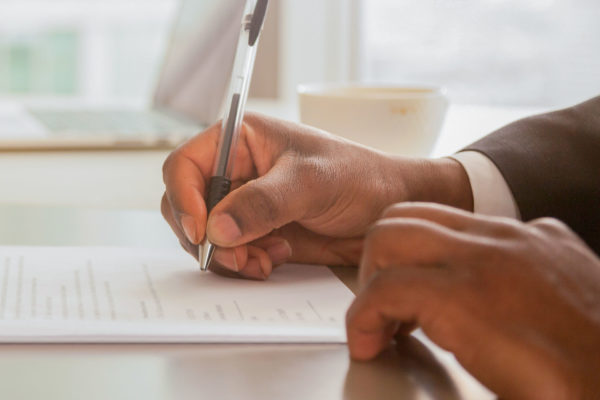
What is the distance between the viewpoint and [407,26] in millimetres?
2021

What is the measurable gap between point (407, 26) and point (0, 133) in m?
1.10

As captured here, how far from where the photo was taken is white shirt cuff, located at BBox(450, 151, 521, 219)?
775mm

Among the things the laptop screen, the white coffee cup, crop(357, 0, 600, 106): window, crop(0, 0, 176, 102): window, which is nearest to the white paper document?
the white coffee cup

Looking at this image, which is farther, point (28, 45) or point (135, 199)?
point (28, 45)

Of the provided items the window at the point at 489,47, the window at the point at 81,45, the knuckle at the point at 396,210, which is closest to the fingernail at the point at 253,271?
the knuckle at the point at 396,210

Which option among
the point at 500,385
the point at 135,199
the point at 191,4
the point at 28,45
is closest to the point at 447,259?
the point at 500,385

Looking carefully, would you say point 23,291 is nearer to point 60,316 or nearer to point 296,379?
point 60,316

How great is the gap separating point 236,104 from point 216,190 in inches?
3.0

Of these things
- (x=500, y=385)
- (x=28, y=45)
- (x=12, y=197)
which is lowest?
(x=28, y=45)

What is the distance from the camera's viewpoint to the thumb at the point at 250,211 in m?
0.62

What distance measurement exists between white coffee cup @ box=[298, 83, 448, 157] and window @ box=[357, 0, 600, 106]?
2.72 feet

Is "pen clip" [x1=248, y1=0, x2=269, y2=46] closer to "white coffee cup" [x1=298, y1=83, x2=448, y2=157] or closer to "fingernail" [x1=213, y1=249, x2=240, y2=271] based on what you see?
"fingernail" [x1=213, y1=249, x2=240, y2=271]

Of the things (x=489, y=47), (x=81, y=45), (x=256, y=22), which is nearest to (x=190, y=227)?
(x=256, y=22)

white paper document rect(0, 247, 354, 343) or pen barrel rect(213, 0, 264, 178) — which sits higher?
pen barrel rect(213, 0, 264, 178)
